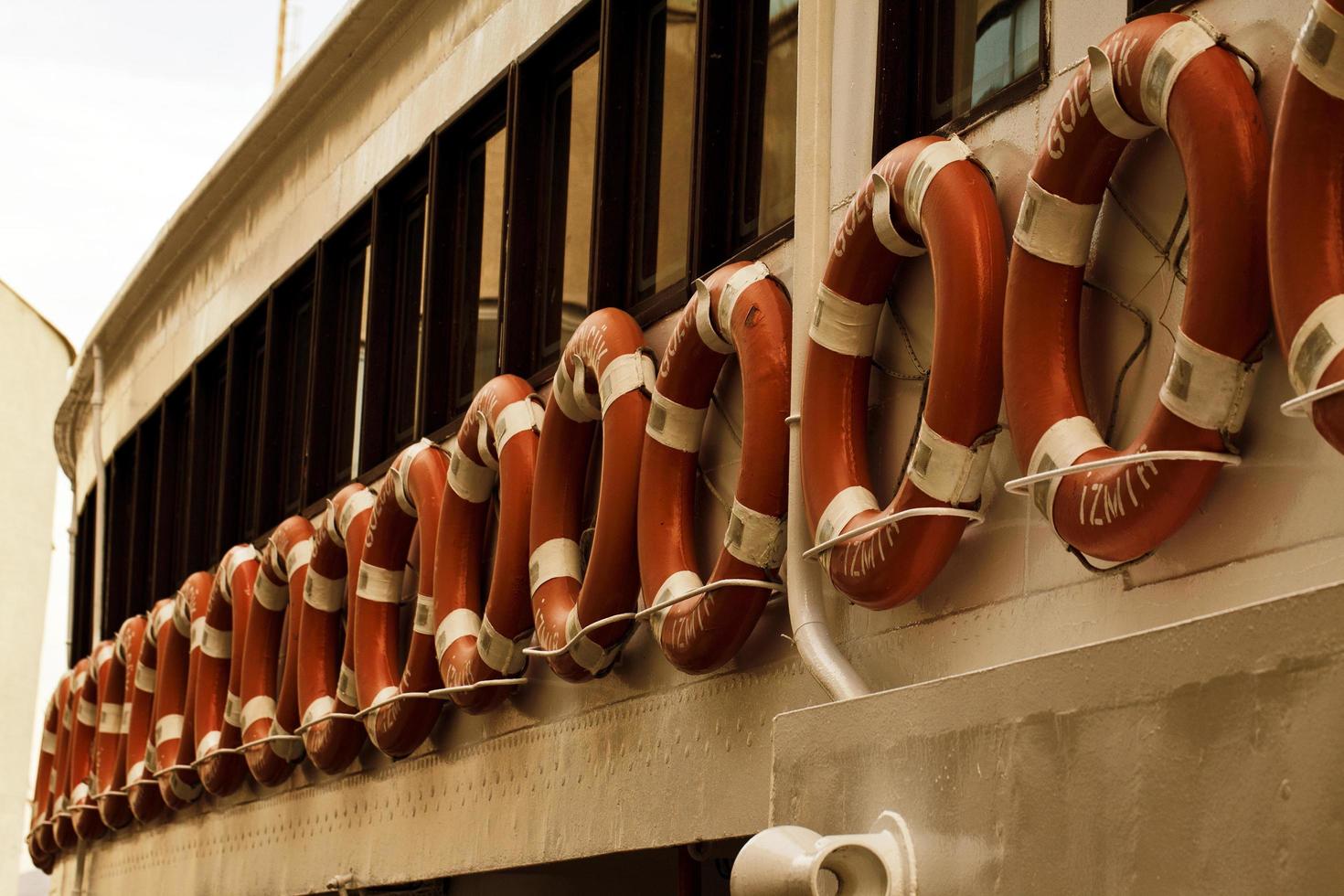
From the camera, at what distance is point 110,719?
A: 13281mm

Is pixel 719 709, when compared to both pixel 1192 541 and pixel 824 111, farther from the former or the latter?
pixel 1192 541

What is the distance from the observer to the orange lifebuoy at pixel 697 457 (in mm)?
5801

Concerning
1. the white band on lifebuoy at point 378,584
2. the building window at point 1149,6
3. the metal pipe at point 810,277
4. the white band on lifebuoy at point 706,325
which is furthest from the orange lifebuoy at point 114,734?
the building window at point 1149,6

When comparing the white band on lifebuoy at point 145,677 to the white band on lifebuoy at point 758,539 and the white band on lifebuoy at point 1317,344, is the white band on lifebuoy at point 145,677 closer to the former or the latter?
the white band on lifebuoy at point 758,539

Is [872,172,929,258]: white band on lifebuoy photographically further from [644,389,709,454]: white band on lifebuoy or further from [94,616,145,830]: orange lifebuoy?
[94,616,145,830]: orange lifebuoy

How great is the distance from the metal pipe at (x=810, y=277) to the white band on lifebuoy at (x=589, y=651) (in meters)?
1.08

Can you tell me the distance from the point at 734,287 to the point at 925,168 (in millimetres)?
1062

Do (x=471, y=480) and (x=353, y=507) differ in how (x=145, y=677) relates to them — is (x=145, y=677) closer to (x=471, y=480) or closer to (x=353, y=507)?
(x=353, y=507)

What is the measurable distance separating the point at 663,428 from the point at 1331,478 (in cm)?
278

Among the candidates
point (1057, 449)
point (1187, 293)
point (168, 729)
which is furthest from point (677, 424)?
point (168, 729)

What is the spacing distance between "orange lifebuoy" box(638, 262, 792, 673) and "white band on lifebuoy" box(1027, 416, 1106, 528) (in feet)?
4.50

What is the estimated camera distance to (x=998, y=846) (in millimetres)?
4016

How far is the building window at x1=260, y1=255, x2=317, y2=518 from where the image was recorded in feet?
37.8

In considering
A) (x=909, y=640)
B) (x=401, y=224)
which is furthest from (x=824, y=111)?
(x=401, y=224)
